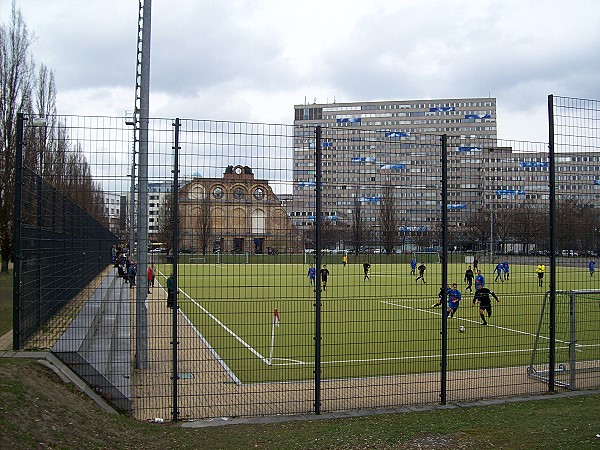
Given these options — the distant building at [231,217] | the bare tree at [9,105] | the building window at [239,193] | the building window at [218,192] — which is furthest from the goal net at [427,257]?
the bare tree at [9,105]

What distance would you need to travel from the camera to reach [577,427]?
7.91 metres

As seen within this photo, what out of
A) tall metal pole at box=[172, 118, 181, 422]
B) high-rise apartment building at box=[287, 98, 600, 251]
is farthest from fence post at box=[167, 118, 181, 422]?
high-rise apartment building at box=[287, 98, 600, 251]

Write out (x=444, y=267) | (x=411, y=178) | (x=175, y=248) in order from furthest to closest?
(x=411, y=178)
(x=444, y=267)
(x=175, y=248)

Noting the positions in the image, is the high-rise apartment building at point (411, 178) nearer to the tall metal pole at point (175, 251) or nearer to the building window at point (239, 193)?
the building window at point (239, 193)

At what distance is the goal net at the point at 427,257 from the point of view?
1041cm

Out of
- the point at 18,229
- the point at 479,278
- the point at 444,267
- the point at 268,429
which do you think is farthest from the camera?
the point at 479,278

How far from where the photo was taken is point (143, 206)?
10.3 metres

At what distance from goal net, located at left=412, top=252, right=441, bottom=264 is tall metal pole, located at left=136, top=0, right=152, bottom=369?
4.70 m

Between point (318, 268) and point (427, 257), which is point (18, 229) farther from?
point (427, 257)

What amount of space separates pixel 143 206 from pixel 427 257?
503 cm

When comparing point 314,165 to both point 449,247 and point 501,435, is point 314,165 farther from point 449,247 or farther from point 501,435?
point 501,435

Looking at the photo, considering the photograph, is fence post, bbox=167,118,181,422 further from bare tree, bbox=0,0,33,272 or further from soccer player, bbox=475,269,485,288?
bare tree, bbox=0,0,33,272

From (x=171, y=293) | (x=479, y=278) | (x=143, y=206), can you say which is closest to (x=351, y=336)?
(x=479, y=278)

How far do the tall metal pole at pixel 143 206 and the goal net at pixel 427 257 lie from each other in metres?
4.70
